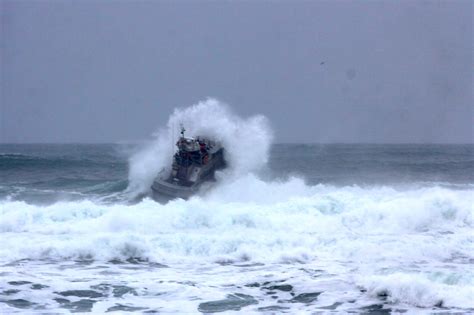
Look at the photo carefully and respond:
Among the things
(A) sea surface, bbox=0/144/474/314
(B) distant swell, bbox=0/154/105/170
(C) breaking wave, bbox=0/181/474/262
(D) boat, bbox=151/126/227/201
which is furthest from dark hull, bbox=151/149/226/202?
(B) distant swell, bbox=0/154/105/170

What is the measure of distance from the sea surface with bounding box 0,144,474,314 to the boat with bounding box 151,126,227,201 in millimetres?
679

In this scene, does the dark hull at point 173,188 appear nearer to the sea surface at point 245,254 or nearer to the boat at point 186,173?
the boat at point 186,173


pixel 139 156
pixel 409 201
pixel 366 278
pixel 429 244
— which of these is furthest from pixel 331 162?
pixel 366 278

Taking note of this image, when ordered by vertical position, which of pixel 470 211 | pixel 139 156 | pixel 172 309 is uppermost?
pixel 139 156

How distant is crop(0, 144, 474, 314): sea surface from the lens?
12367mm

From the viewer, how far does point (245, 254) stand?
1620cm

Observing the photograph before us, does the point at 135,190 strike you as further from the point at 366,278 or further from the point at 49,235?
the point at 366,278

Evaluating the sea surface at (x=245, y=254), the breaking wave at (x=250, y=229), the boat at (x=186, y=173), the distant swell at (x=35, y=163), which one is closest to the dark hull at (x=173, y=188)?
the boat at (x=186, y=173)

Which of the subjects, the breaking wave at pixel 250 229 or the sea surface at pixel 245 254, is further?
the breaking wave at pixel 250 229

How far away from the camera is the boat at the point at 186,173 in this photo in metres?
23.4

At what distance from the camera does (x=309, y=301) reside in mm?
12492

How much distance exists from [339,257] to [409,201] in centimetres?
720

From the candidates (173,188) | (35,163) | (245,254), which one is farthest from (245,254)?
(35,163)

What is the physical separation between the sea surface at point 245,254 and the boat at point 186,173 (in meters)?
0.68
